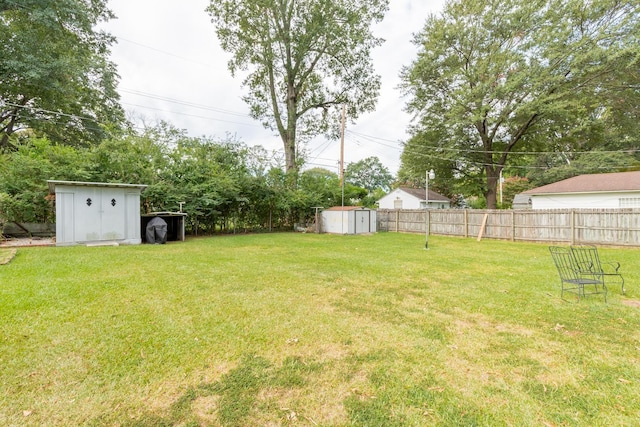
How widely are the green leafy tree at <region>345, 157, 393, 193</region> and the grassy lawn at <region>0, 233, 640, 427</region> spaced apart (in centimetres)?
3544

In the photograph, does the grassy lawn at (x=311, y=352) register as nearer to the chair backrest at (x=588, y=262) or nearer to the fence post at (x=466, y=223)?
the chair backrest at (x=588, y=262)

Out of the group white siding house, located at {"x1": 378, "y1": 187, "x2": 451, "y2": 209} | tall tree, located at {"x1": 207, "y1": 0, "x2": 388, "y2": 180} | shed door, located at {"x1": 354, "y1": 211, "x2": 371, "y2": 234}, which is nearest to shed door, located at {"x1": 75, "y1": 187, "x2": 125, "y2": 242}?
tall tree, located at {"x1": 207, "y1": 0, "x2": 388, "y2": 180}

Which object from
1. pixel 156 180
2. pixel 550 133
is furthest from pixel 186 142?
pixel 550 133

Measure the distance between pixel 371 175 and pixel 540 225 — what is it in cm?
3088

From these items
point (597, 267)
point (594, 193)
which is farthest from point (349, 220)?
point (594, 193)

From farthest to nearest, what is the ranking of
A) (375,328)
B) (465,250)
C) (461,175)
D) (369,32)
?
(461,175)
(369,32)
(465,250)
(375,328)

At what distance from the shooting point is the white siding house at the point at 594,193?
1192 centimetres

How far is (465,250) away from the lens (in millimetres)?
9188

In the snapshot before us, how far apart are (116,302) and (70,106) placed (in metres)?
18.5

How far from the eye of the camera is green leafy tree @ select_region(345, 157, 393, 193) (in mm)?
39909

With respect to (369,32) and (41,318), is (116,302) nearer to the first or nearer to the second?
(41,318)

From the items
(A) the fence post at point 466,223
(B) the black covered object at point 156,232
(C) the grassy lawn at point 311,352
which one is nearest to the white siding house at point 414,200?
(A) the fence post at point 466,223

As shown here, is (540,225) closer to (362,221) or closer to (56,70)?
(362,221)

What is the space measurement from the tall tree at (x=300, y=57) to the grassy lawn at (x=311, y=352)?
1343cm
